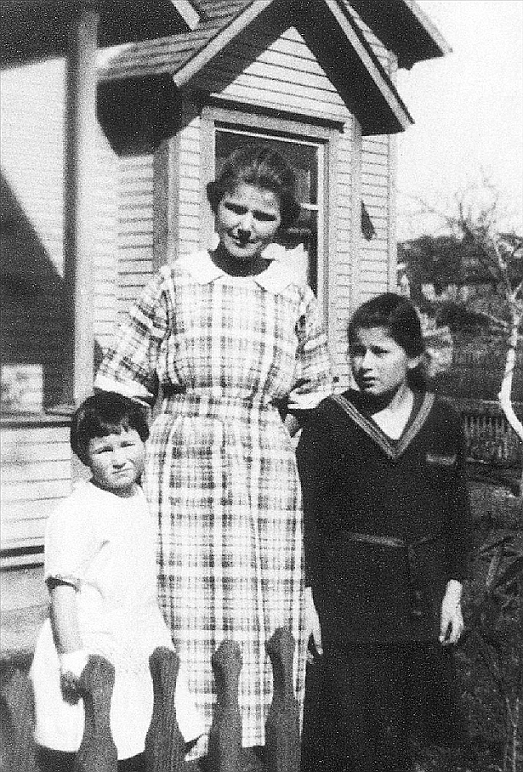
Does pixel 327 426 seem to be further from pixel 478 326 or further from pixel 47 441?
pixel 478 326

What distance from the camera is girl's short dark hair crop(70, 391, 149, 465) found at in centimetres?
246

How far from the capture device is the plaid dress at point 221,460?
2.64 metres

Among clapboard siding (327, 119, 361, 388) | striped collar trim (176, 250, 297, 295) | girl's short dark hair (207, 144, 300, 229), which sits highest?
clapboard siding (327, 119, 361, 388)

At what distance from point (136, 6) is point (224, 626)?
13.2 feet

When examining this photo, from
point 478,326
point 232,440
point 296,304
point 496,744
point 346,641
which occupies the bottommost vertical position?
point 496,744

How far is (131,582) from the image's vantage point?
8.09ft

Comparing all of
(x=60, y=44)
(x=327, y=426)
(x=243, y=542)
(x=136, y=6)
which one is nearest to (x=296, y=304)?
(x=327, y=426)

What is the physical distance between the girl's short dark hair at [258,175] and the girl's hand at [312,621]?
1126 mm

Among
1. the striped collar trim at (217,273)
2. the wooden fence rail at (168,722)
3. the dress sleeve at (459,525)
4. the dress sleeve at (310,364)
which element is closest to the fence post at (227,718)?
the wooden fence rail at (168,722)

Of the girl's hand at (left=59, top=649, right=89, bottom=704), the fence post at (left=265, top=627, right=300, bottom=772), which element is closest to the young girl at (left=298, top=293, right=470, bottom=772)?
the fence post at (left=265, top=627, right=300, bottom=772)

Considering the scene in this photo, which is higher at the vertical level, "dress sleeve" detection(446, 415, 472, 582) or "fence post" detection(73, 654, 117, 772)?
"dress sleeve" detection(446, 415, 472, 582)

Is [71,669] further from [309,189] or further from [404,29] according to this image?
[404,29]

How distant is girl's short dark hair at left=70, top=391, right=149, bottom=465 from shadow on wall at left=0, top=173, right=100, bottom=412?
513 cm

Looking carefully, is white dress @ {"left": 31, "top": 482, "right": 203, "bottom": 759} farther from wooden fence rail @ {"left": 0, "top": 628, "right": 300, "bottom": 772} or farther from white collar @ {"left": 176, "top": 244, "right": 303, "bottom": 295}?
white collar @ {"left": 176, "top": 244, "right": 303, "bottom": 295}
